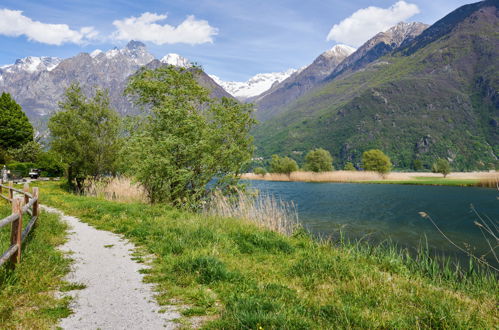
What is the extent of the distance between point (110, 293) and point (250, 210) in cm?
931

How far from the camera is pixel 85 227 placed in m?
12.5

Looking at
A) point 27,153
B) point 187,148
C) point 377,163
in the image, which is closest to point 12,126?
point 27,153

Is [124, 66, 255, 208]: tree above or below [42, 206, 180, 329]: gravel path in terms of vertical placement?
above

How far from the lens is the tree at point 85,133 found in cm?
2883

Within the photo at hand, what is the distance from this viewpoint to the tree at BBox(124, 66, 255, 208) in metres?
16.5

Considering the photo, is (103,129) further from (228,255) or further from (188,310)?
(188,310)

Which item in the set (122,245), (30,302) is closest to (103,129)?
(122,245)

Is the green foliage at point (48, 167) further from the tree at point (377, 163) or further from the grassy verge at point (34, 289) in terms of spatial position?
the tree at point (377, 163)

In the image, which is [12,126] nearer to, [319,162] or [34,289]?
[34,289]

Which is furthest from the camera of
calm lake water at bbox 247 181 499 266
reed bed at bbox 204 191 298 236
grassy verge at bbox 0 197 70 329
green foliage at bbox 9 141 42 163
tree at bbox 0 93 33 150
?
tree at bbox 0 93 33 150

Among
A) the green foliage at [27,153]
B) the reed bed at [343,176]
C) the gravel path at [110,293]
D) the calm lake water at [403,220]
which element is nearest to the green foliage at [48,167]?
the green foliage at [27,153]

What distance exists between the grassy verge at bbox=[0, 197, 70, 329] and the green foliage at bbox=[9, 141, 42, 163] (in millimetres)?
55488

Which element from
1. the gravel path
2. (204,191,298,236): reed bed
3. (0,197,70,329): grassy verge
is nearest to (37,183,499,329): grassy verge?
the gravel path

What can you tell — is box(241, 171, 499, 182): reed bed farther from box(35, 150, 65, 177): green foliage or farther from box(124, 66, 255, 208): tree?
box(124, 66, 255, 208): tree
